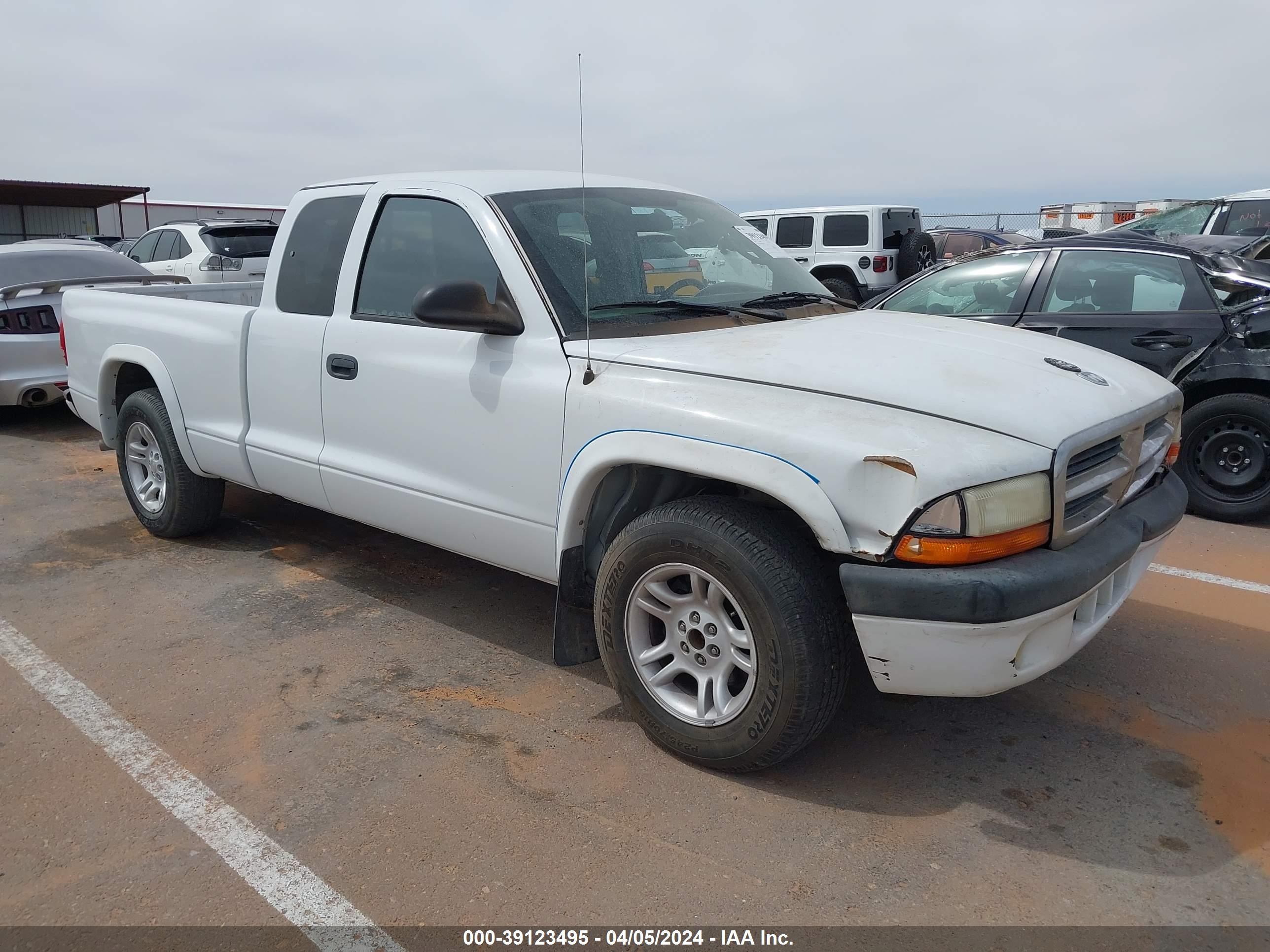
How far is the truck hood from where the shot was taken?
9.25 feet

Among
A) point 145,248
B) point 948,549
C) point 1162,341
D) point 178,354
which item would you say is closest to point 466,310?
point 948,549

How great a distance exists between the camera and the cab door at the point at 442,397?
346 cm

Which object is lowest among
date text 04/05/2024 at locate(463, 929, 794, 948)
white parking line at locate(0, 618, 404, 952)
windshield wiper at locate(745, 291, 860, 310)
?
date text 04/05/2024 at locate(463, 929, 794, 948)

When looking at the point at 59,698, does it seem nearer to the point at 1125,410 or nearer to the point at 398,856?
the point at 398,856

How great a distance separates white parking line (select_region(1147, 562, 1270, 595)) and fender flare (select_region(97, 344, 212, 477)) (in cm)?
486

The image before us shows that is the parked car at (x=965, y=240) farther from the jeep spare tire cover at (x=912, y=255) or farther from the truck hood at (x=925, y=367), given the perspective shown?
Result: the truck hood at (x=925, y=367)

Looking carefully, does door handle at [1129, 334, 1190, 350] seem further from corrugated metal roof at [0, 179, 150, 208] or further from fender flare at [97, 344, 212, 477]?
corrugated metal roof at [0, 179, 150, 208]

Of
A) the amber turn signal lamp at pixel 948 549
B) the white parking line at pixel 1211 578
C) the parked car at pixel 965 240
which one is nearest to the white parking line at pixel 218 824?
the amber turn signal lamp at pixel 948 549

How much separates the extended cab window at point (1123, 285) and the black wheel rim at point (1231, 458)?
0.73 meters

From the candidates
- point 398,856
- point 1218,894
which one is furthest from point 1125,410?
point 398,856

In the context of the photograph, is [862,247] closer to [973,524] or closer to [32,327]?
[32,327]

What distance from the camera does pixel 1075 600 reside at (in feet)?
9.06

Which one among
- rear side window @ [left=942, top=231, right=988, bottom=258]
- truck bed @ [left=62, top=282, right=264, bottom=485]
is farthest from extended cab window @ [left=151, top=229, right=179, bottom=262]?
rear side window @ [left=942, top=231, right=988, bottom=258]

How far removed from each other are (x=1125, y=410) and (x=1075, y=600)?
73 centimetres
